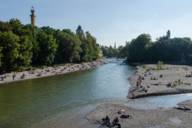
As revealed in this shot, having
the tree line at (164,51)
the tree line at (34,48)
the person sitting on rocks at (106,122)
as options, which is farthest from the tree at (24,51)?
the tree line at (164,51)

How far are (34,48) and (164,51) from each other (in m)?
81.3

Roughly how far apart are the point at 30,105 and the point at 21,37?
52.0 metres

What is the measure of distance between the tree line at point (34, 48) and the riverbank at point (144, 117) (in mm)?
51868

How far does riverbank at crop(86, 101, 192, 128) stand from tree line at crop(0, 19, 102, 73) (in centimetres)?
5187

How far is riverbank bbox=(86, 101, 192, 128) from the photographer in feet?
117

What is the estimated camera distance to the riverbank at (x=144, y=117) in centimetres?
3559

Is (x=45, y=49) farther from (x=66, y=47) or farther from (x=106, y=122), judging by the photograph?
(x=106, y=122)

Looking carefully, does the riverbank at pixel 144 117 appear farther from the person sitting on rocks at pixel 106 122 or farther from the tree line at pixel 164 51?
the tree line at pixel 164 51

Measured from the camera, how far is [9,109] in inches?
1843

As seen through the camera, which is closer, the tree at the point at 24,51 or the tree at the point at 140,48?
the tree at the point at 24,51

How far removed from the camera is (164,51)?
6688 inches

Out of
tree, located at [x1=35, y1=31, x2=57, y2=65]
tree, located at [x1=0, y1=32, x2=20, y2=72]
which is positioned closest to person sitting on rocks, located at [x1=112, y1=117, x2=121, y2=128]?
tree, located at [x1=0, y1=32, x2=20, y2=72]

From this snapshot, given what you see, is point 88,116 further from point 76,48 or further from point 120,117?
point 76,48

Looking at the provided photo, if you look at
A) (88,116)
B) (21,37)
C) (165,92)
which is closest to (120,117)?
(88,116)
